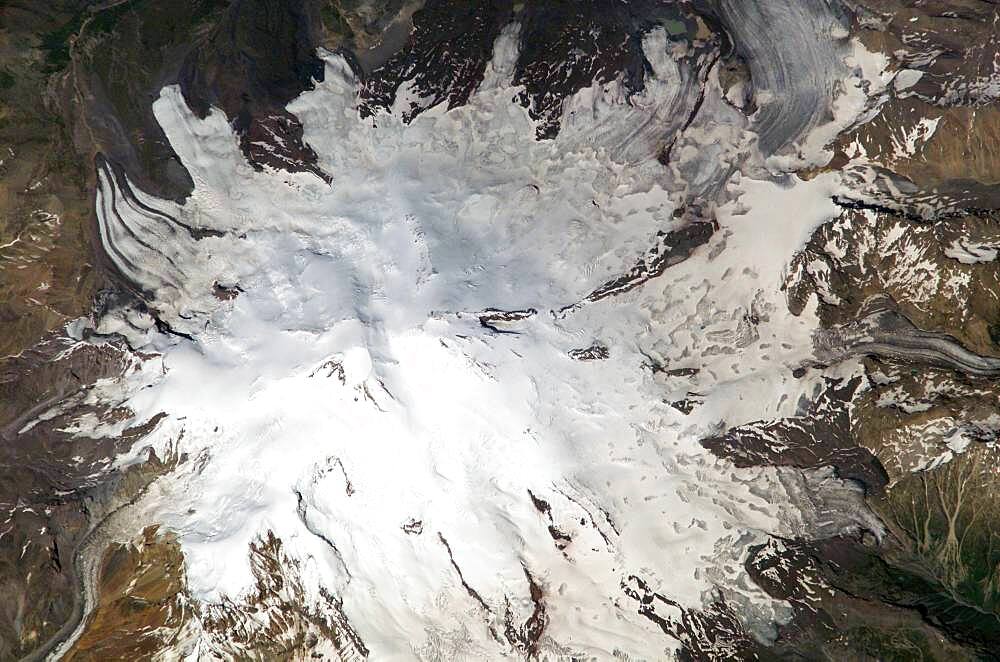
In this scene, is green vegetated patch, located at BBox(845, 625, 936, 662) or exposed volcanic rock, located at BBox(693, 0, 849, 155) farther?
exposed volcanic rock, located at BBox(693, 0, 849, 155)

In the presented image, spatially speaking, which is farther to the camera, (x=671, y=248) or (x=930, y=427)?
(x=671, y=248)

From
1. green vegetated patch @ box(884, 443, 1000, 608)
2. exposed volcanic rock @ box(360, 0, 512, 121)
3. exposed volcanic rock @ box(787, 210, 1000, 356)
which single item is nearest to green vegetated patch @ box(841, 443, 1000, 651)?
green vegetated patch @ box(884, 443, 1000, 608)

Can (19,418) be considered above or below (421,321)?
below

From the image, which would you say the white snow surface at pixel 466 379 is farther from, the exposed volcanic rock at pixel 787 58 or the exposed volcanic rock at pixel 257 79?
the exposed volcanic rock at pixel 787 58

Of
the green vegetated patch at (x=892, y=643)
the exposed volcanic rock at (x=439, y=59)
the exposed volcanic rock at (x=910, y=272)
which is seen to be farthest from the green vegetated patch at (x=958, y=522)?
the exposed volcanic rock at (x=439, y=59)

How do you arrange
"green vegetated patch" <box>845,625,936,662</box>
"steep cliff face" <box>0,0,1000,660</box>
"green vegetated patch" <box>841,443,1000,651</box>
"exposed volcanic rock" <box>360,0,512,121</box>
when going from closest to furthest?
"green vegetated patch" <box>845,625,936,662</box>
"green vegetated patch" <box>841,443,1000,651</box>
"steep cliff face" <box>0,0,1000,660</box>
"exposed volcanic rock" <box>360,0,512,121</box>

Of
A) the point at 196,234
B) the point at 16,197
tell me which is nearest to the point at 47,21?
the point at 16,197

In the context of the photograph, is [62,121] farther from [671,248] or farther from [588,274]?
[671,248]

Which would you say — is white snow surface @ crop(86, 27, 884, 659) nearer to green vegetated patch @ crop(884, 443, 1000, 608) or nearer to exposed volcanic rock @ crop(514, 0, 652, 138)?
exposed volcanic rock @ crop(514, 0, 652, 138)
